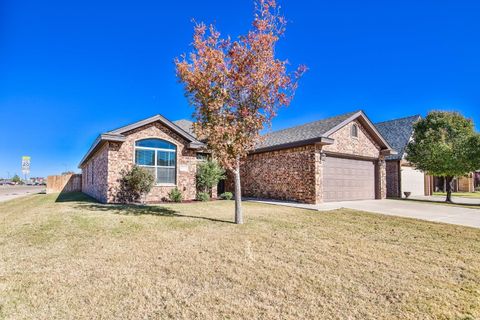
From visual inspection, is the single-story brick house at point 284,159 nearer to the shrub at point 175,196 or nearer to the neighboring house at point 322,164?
the neighboring house at point 322,164

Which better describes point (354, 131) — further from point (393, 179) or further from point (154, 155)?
point (154, 155)

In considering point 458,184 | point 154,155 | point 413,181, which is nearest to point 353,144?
point 413,181

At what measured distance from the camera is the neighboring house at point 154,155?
1260 cm

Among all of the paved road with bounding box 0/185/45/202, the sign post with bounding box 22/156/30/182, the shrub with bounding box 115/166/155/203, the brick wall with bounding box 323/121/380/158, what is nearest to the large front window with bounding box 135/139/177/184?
the shrub with bounding box 115/166/155/203

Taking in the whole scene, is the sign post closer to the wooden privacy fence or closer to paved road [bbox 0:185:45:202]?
paved road [bbox 0:185:45:202]

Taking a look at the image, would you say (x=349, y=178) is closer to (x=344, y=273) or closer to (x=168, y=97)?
(x=344, y=273)

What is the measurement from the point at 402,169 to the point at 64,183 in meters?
32.8

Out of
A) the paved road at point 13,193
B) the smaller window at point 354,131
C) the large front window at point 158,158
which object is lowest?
the paved road at point 13,193

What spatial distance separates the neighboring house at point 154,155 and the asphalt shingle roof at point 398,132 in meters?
15.9

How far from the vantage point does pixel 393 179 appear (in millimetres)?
20500

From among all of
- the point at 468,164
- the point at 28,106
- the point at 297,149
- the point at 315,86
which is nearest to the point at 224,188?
the point at 297,149

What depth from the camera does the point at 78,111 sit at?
22.5 metres

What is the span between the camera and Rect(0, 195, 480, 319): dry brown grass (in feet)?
10.4

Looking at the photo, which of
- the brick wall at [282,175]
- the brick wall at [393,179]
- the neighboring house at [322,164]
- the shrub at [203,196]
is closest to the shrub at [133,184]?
the shrub at [203,196]
